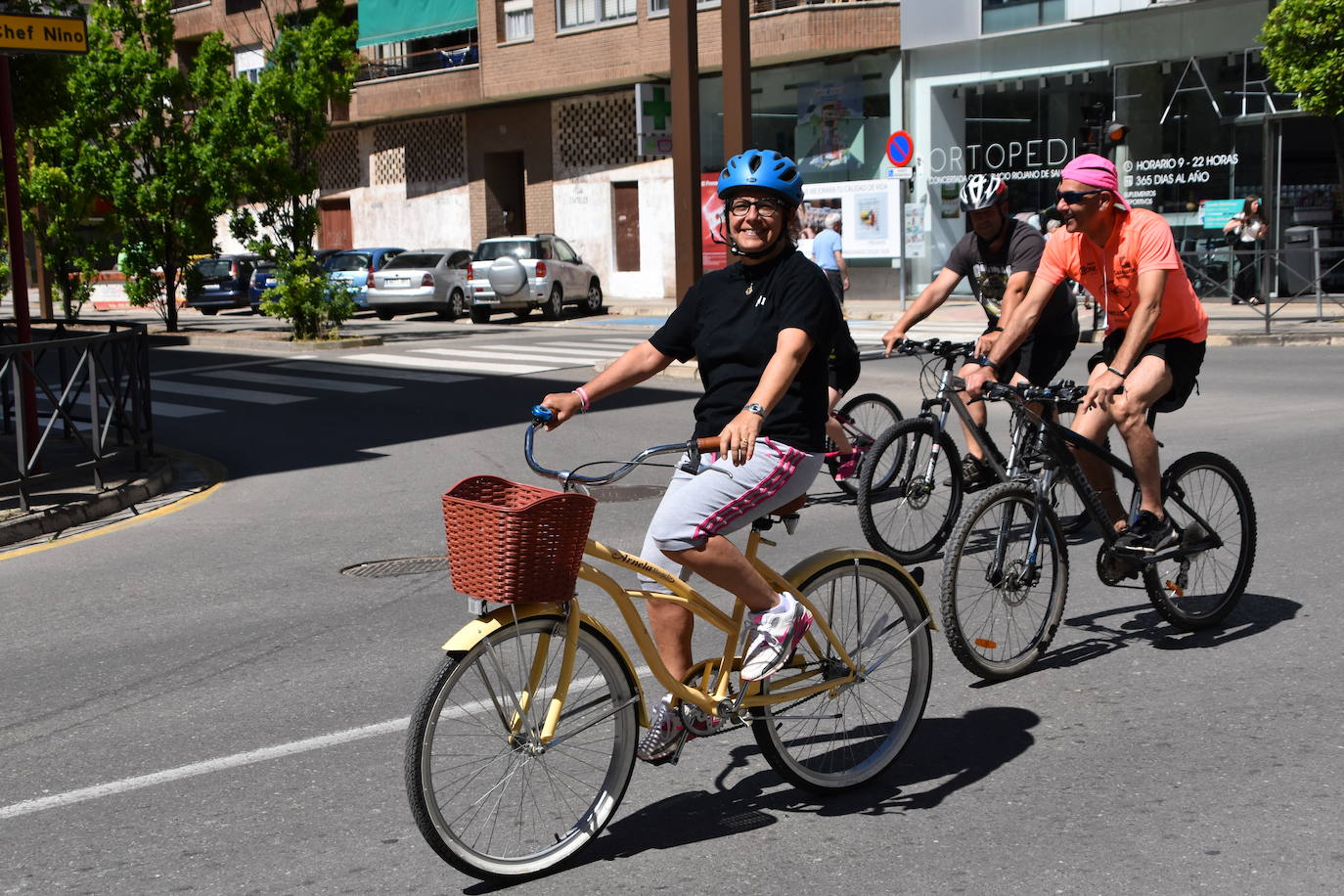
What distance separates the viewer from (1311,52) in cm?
2034

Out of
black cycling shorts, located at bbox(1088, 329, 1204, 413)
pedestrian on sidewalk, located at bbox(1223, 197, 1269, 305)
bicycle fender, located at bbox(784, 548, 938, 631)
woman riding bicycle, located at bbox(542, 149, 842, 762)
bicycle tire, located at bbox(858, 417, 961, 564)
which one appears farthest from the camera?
pedestrian on sidewalk, located at bbox(1223, 197, 1269, 305)

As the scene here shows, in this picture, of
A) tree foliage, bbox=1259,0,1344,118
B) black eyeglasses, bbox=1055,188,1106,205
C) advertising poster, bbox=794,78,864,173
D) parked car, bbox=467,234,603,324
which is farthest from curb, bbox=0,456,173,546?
advertising poster, bbox=794,78,864,173

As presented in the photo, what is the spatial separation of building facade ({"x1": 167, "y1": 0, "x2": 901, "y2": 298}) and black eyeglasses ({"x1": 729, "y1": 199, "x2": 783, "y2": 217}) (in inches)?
962

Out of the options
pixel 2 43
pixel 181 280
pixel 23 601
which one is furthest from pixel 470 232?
pixel 23 601

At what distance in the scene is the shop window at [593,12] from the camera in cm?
3638

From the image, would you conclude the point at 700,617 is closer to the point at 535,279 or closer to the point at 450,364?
the point at 450,364

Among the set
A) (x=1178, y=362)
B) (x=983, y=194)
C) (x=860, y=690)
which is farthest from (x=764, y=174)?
(x=983, y=194)

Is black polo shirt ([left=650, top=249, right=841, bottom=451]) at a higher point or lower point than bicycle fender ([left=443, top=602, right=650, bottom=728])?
higher

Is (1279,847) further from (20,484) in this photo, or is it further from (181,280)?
(181,280)

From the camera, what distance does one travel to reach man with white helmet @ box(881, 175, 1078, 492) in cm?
774

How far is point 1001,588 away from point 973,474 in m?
2.42

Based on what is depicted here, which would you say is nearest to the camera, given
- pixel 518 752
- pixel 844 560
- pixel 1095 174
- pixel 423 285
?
pixel 518 752

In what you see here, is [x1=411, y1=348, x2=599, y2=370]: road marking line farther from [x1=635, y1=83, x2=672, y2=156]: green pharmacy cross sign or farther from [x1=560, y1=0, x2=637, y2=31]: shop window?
[x1=560, y1=0, x2=637, y2=31]: shop window

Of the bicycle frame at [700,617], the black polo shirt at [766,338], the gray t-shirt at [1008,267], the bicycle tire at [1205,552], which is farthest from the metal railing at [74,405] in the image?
the bicycle tire at [1205,552]
